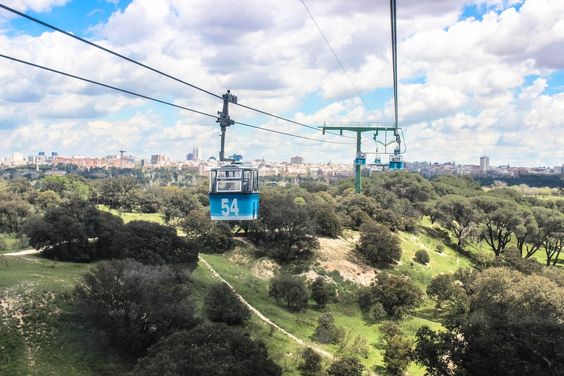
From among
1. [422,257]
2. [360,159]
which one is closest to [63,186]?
[360,159]

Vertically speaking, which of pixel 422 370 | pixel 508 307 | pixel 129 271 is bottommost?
pixel 422 370

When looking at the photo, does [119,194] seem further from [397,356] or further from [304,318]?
[397,356]

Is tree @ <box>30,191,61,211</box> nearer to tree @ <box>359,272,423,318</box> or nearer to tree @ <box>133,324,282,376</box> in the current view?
tree @ <box>359,272,423,318</box>

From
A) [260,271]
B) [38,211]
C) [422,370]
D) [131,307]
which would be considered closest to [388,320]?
[422,370]

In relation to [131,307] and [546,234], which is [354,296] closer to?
[131,307]

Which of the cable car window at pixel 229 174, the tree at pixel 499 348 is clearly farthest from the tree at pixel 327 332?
the cable car window at pixel 229 174
